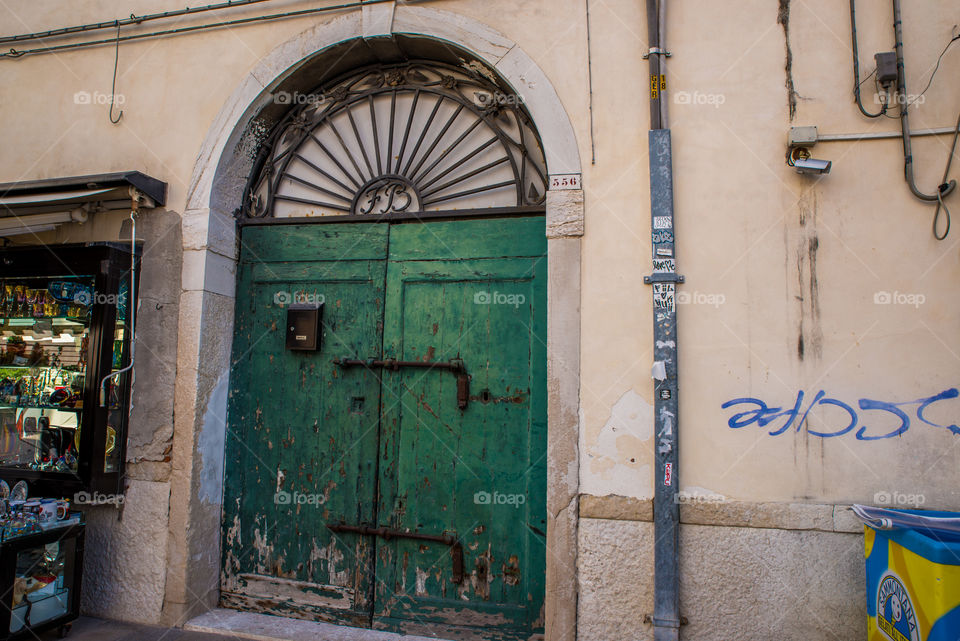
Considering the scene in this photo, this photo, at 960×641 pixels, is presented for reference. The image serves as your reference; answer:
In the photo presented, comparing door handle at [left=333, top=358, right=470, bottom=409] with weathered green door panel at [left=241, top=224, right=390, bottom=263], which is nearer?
door handle at [left=333, top=358, right=470, bottom=409]

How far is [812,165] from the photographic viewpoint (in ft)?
9.82

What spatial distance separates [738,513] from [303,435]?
2724mm

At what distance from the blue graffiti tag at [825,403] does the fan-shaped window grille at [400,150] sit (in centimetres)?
175

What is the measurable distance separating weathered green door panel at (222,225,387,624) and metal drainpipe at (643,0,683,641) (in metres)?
1.78

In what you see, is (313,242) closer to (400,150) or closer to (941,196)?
(400,150)

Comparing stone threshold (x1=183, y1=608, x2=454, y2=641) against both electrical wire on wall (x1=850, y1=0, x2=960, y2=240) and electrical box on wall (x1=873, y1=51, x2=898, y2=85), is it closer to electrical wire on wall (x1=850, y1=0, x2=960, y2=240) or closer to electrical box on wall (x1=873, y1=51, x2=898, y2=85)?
electrical wire on wall (x1=850, y1=0, x2=960, y2=240)

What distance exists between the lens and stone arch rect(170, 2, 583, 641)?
3166 millimetres

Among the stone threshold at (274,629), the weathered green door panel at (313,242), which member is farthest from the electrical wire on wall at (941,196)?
the stone threshold at (274,629)

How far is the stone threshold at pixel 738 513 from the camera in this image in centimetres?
290

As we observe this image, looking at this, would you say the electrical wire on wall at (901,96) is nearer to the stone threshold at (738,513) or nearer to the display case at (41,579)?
the stone threshold at (738,513)

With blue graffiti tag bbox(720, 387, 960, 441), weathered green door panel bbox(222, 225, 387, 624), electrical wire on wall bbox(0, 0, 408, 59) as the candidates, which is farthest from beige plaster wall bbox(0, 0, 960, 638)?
weathered green door panel bbox(222, 225, 387, 624)

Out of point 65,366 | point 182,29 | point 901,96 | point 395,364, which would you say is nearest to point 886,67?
point 901,96

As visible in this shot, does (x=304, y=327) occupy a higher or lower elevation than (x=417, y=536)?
higher

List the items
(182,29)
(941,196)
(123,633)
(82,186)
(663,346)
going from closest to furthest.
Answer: (941,196) → (663,346) → (123,633) → (82,186) → (182,29)
